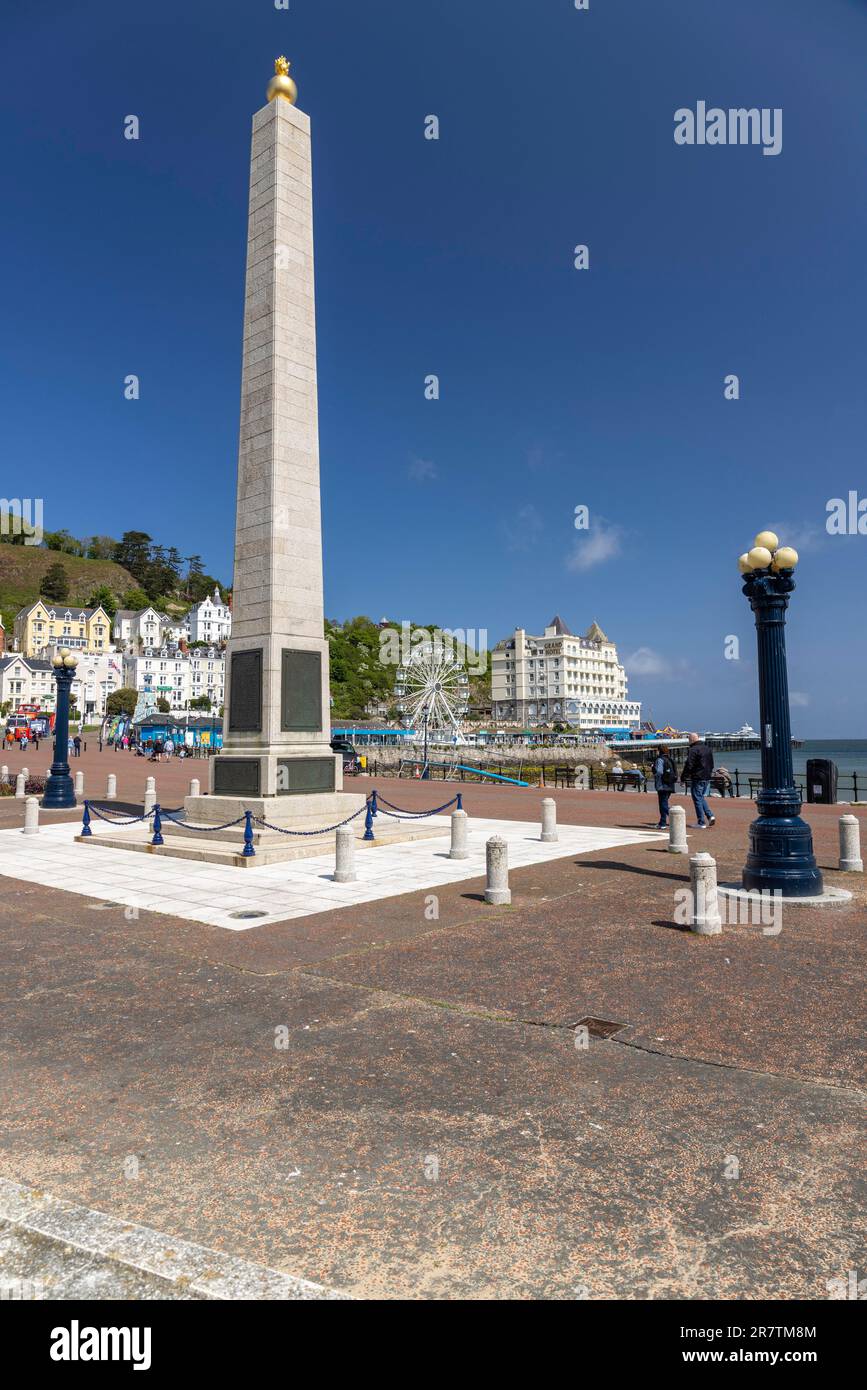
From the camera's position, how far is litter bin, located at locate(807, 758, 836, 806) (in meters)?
24.8

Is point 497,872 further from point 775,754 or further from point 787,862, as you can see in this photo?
point 775,754

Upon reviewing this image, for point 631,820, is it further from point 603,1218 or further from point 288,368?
point 603,1218

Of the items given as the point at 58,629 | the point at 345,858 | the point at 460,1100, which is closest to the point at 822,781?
the point at 345,858

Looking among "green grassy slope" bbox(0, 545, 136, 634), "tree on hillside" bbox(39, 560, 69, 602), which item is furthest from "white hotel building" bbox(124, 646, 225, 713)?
"green grassy slope" bbox(0, 545, 136, 634)

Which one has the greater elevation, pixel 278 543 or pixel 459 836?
pixel 278 543

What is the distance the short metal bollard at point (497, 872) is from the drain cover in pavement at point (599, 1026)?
4.23 metres

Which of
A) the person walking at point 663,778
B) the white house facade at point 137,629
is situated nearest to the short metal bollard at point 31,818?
the person walking at point 663,778

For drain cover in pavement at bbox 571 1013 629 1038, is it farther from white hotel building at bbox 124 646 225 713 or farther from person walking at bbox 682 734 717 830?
white hotel building at bbox 124 646 225 713

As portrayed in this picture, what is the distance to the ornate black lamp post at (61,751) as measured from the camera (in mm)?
24047

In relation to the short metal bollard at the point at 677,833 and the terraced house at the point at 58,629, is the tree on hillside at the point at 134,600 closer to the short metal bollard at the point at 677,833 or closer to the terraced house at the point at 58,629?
the terraced house at the point at 58,629

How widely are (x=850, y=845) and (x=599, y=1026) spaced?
8.74 meters

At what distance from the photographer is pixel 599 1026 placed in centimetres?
612

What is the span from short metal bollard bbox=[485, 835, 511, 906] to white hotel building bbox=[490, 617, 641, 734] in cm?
14494
